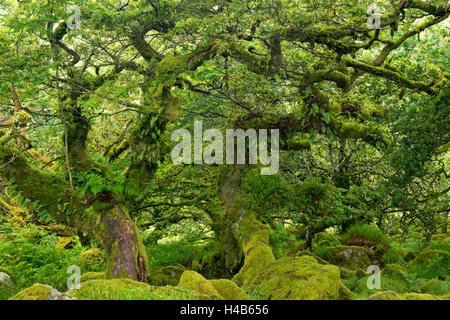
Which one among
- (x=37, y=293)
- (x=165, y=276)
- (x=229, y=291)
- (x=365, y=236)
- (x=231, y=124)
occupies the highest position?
(x=231, y=124)

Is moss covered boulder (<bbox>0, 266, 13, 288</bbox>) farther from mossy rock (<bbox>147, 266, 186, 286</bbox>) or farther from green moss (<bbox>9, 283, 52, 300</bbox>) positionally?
green moss (<bbox>9, 283, 52, 300</bbox>)

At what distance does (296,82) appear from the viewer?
32.1 ft

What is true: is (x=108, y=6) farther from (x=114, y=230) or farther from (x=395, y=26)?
(x=395, y=26)

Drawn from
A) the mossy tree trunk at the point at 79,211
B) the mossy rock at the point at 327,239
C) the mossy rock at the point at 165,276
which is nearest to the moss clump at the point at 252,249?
the mossy rock at the point at 165,276

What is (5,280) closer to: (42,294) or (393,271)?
(42,294)

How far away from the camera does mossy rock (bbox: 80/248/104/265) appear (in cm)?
986

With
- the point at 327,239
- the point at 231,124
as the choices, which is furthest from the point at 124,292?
the point at 327,239

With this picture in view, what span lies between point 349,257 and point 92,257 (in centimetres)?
732

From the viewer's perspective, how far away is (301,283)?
5.27 m

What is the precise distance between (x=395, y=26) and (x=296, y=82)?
10.2 ft

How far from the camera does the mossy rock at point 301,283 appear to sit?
5.03 m
